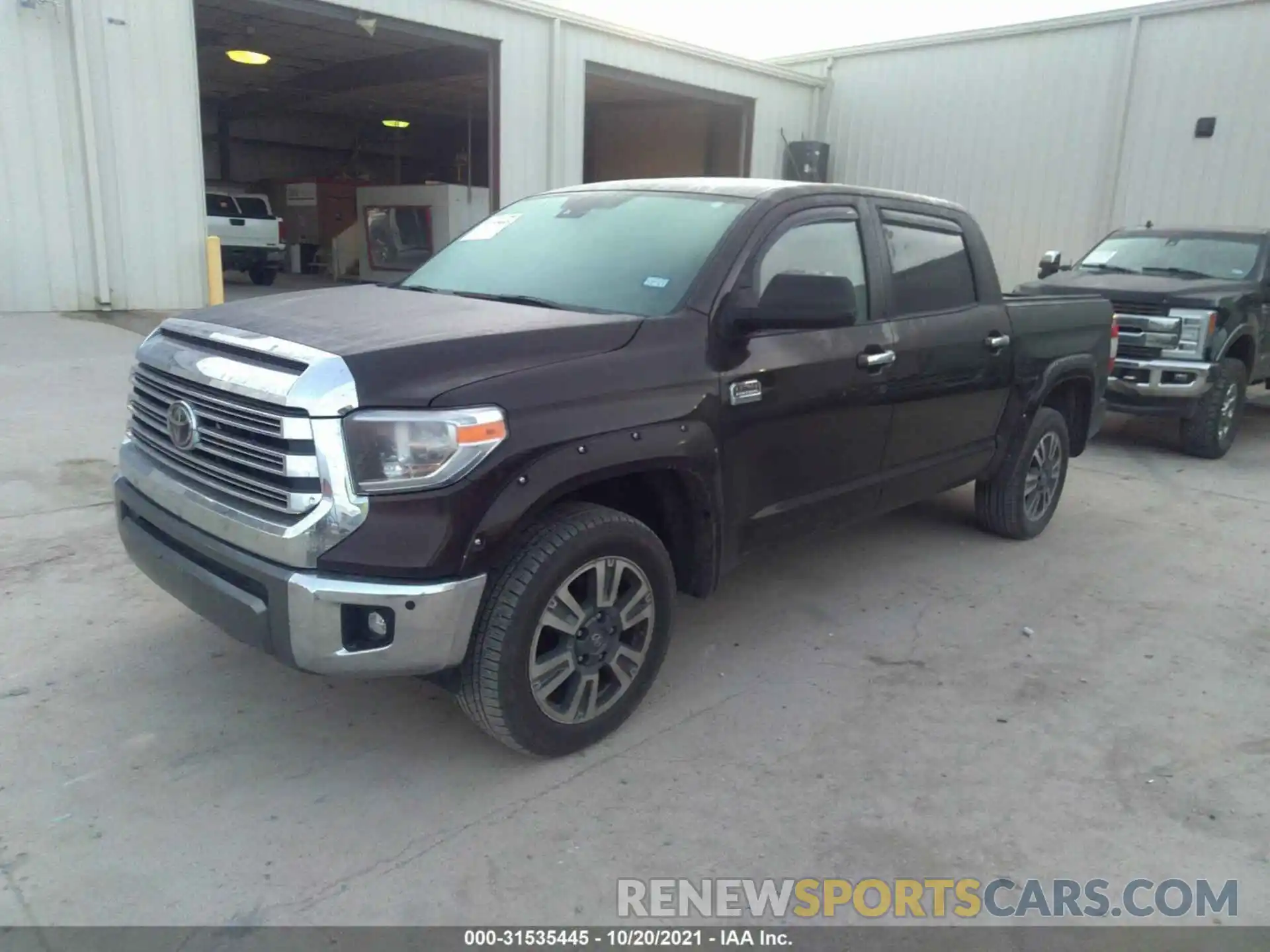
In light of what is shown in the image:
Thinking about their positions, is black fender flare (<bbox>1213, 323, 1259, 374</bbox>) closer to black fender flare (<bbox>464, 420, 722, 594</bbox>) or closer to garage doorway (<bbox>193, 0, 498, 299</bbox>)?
black fender flare (<bbox>464, 420, 722, 594</bbox>)

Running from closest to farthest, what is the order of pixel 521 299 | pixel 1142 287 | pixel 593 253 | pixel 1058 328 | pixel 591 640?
pixel 591 640 → pixel 521 299 → pixel 593 253 → pixel 1058 328 → pixel 1142 287

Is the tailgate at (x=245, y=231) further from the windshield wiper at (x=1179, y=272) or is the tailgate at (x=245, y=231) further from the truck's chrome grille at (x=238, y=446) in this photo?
the truck's chrome grille at (x=238, y=446)

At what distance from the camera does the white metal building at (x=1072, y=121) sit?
556 inches

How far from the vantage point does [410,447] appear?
8.80 feet

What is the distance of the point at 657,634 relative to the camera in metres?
3.38

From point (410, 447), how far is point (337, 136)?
30.5m

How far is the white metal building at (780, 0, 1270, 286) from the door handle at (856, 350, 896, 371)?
11.6 meters

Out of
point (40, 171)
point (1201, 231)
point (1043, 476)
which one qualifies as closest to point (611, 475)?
point (1043, 476)

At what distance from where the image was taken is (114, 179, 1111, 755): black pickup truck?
269 centimetres

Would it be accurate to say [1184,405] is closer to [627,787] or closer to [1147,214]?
[627,787]

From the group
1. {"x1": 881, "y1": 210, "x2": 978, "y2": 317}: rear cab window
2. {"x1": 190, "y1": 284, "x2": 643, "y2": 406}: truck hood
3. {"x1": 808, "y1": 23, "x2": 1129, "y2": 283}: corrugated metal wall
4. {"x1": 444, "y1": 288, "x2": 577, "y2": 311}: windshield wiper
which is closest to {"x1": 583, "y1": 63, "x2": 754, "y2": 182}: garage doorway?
{"x1": 808, "y1": 23, "x2": 1129, "y2": 283}: corrugated metal wall

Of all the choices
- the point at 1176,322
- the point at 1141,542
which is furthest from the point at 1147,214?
the point at 1141,542

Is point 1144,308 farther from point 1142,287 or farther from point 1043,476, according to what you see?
point 1043,476

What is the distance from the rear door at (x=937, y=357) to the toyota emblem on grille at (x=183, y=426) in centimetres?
278
